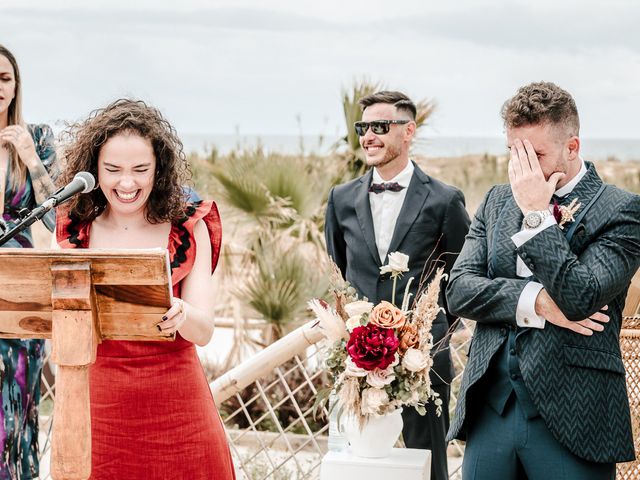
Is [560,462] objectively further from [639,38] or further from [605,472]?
[639,38]

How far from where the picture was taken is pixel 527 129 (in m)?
2.97

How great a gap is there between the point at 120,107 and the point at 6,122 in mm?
1476

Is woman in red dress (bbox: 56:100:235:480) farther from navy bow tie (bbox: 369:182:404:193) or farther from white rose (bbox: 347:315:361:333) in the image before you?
navy bow tie (bbox: 369:182:404:193)

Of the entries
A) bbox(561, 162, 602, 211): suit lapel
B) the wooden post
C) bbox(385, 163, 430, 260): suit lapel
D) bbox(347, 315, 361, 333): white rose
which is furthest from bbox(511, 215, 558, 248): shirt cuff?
bbox(385, 163, 430, 260): suit lapel

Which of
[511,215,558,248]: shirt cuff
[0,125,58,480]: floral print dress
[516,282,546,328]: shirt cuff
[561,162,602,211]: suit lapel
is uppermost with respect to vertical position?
[561,162,602,211]: suit lapel

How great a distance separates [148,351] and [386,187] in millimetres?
1962

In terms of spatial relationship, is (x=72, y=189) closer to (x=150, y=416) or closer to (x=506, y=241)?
(x=150, y=416)

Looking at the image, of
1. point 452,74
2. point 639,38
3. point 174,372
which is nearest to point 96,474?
point 174,372

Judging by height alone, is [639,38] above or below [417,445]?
above

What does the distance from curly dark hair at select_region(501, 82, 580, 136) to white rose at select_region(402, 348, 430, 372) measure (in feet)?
3.14

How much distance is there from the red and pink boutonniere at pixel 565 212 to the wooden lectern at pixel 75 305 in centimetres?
118

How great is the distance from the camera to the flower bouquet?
11.6 ft

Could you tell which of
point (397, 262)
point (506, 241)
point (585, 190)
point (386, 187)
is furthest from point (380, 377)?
point (386, 187)

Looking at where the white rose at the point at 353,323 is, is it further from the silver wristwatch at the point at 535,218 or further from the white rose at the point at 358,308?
the silver wristwatch at the point at 535,218
